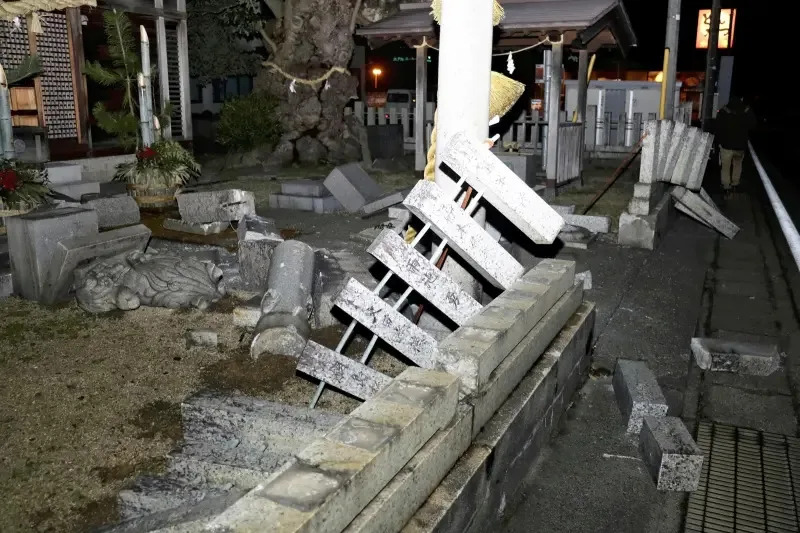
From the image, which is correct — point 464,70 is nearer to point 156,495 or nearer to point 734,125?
point 156,495

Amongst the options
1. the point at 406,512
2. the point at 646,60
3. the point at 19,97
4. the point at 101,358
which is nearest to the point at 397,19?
the point at 19,97

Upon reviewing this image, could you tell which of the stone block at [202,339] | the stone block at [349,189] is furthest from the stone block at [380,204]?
the stone block at [202,339]

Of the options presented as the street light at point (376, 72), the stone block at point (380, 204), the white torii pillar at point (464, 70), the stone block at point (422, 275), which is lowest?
the stone block at point (380, 204)

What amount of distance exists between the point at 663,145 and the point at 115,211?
8895 mm

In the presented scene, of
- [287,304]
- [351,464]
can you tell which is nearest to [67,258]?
[287,304]

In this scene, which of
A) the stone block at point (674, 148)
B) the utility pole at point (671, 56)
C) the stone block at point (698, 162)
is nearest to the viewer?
the stone block at point (674, 148)

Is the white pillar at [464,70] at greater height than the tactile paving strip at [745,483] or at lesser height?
greater

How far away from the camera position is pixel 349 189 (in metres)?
12.3

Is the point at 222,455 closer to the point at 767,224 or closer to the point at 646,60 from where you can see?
the point at 767,224

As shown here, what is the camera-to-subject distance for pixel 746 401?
18.1 ft

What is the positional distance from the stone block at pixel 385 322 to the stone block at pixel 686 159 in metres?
9.05

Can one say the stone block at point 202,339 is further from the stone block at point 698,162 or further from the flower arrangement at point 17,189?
the stone block at point 698,162

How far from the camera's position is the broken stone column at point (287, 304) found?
5.64m

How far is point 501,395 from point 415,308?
7.69 feet
